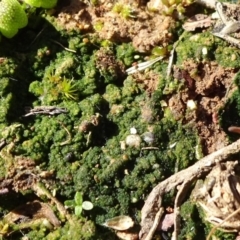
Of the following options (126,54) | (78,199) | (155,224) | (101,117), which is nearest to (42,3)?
(126,54)

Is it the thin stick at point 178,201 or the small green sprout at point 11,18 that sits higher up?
the small green sprout at point 11,18

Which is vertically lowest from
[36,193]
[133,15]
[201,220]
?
[201,220]

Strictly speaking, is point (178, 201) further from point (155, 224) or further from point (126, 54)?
point (126, 54)

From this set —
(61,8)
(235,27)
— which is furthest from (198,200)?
(61,8)

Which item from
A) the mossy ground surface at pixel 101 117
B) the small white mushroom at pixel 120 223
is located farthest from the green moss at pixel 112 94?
the small white mushroom at pixel 120 223

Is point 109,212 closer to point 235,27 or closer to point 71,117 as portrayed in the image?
point 71,117

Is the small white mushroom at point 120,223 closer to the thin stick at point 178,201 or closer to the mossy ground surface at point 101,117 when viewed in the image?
the mossy ground surface at point 101,117
